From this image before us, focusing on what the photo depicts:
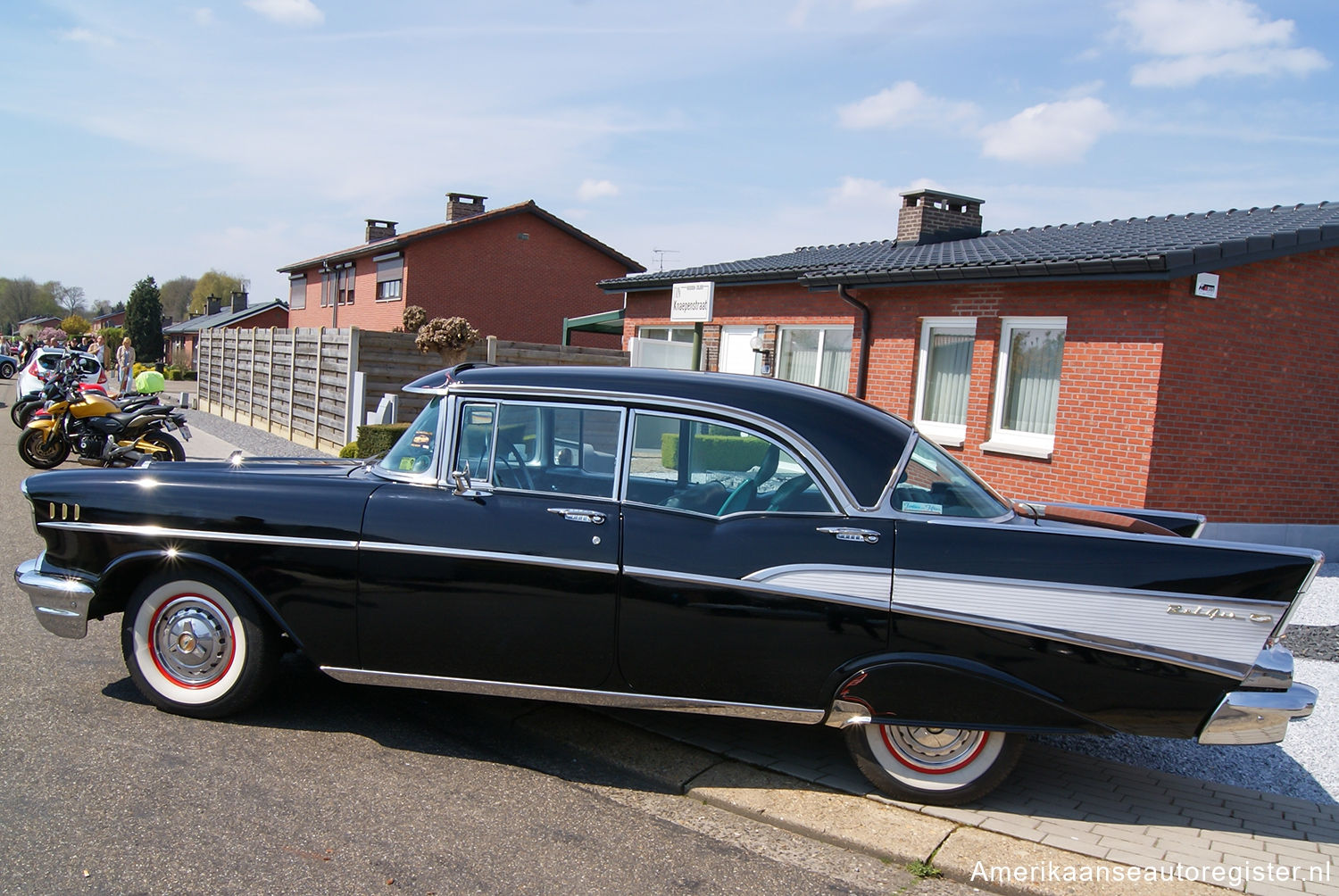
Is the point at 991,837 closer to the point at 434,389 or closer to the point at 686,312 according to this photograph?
the point at 434,389

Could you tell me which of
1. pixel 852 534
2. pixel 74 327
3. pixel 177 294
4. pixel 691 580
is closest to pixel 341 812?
pixel 691 580

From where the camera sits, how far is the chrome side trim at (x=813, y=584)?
3707 mm

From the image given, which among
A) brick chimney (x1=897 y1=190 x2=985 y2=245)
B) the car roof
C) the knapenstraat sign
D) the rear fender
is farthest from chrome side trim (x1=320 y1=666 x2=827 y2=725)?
brick chimney (x1=897 y1=190 x2=985 y2=245)

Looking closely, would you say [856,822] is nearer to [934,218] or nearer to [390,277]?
[934,218]

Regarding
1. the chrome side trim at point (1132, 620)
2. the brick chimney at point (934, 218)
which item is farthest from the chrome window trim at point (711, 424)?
the brick chimney at point (934, 218)

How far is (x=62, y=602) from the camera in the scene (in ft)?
14.3

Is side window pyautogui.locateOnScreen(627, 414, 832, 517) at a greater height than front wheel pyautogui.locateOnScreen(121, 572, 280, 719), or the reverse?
side window pyautogui.locateOnScreen(627, 414, 832, 517)

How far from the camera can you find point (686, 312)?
444 inches

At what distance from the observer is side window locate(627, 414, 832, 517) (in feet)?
12.9

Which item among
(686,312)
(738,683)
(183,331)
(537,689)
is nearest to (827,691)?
(738,683)

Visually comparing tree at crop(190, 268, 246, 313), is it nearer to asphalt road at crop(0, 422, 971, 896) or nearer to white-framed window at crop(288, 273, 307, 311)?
white-framed window at crop(288, 273, 307, 311)

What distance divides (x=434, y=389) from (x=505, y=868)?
85.4 inches

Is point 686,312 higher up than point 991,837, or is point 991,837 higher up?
point 686,312

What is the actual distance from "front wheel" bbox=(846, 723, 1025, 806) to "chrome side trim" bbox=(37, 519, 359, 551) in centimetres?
237
